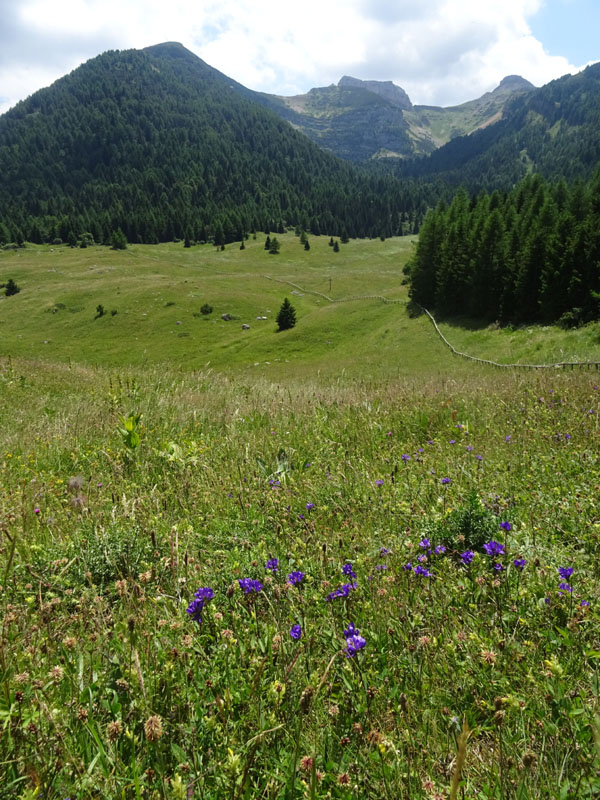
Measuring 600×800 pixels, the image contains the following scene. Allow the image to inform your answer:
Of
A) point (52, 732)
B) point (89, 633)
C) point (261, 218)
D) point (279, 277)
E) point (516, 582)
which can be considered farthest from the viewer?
point (261, 218)

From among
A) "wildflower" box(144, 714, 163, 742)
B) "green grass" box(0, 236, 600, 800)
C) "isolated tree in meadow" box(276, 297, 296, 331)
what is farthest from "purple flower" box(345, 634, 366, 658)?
"isolated tree in meadow" box(276, 297, 296, 331)

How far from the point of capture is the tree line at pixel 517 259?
35344 mm

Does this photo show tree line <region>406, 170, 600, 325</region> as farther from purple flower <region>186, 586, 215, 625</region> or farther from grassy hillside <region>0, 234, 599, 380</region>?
purple flower <region>186, 586, 215, 625</region>

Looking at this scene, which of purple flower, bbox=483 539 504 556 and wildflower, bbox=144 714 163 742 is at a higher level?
wildflower, bbox=144 714 163 742

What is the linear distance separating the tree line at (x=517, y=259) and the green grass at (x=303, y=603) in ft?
106

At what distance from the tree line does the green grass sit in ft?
106

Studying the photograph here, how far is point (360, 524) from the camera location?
3.80 metres

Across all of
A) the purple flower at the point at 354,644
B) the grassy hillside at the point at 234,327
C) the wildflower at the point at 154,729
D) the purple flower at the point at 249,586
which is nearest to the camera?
the wildflower at the point at 154,729

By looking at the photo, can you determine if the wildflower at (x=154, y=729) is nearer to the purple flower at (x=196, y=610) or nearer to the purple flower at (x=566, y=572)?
the purple flower at (x=196, y=610)

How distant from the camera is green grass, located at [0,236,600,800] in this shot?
1668mm

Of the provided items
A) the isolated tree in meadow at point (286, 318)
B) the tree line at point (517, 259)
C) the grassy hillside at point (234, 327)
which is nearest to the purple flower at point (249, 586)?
the grassy hillside at point (234, 327)

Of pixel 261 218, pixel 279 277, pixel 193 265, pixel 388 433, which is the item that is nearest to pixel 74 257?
pixel 193 265

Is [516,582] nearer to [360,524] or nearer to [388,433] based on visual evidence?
[360,524]

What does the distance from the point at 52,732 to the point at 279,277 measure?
101m
